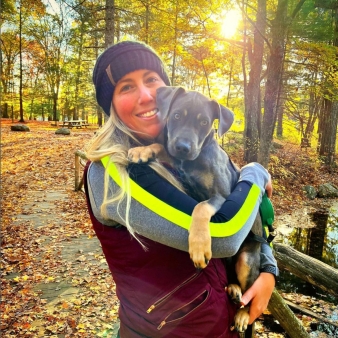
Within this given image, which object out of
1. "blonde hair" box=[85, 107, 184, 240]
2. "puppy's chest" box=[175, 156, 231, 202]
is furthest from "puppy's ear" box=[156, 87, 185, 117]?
"puppy's chest" box=[175, 156, 231, 202]

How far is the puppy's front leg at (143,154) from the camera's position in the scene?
Answer: 185cm

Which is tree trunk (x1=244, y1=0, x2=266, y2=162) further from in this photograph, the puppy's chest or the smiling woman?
the puppy's chest

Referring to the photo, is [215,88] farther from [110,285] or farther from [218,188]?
[218,188]

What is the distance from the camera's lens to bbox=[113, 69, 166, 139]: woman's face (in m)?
2.07

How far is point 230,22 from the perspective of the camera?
490 inches

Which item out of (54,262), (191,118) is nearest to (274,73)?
(54,262)

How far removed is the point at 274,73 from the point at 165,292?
9.38m

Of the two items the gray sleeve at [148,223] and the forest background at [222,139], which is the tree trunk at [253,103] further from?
the gray sleeve at [148,223]

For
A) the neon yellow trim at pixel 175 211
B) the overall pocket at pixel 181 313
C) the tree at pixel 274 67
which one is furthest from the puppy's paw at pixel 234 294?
the tree at pixel 274 67

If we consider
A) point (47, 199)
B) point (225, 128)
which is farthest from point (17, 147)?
point (225, 128)

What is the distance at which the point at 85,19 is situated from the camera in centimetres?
1095

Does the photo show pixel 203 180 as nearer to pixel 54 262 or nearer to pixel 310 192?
pixel 54 262

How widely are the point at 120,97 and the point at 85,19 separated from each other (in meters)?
10.3

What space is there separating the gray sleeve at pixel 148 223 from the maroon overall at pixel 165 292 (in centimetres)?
9
